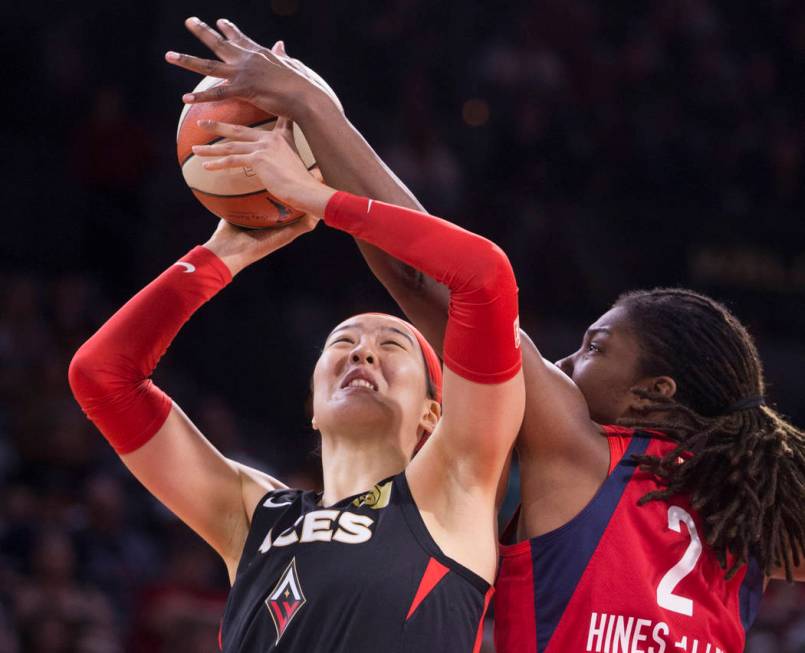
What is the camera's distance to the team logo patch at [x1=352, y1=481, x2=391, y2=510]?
2834 millimetres

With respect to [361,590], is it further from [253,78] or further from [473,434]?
[253,78]

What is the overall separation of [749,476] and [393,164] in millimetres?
5530

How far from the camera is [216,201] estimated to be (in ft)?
9.96

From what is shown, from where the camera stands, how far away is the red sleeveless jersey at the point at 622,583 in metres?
2.55

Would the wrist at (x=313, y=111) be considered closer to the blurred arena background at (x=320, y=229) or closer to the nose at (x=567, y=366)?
the nose at (x=567, y=366)

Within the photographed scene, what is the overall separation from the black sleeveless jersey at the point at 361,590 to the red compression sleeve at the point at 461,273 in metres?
0.43

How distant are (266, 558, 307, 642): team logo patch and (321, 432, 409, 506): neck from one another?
0.93ft

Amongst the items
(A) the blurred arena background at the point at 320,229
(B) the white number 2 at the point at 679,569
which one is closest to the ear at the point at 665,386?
(B) the white number 2 at the point at 679,569

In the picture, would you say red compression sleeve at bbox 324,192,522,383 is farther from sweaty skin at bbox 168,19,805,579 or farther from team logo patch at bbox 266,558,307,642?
team logo patch at bbox 266,558,307,642

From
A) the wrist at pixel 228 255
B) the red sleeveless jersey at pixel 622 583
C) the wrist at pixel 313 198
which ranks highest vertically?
the wrist at pixel 313 198

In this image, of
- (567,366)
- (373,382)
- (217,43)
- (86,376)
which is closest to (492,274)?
(567,366)

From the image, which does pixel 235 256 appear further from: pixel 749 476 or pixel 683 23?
pixel 683 23

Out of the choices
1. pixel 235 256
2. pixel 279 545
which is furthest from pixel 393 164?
pixel 279 545

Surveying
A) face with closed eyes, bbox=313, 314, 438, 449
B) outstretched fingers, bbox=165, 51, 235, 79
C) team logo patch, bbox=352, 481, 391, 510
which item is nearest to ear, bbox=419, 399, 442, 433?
face with closed eyes, bbox=313, 314, 438, 449
